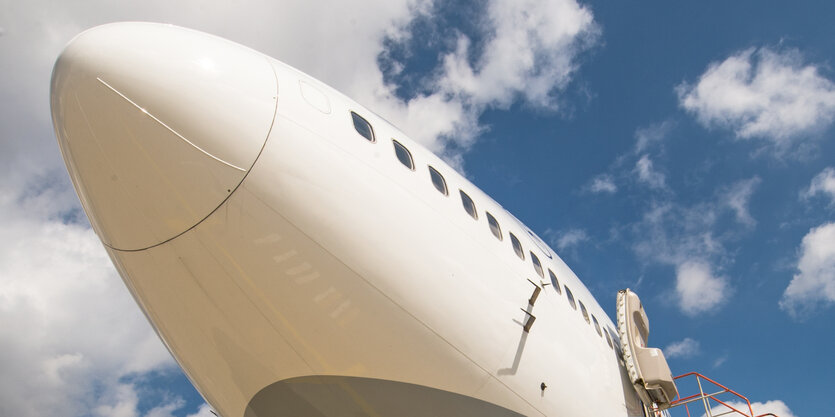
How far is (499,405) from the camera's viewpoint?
6160mm

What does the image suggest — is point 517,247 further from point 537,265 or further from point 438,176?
point 438,176

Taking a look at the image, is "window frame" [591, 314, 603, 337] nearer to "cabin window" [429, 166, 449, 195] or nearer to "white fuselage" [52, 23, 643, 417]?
"white fuselage" [52, 23, 643, 417]

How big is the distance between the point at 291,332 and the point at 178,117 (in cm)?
202

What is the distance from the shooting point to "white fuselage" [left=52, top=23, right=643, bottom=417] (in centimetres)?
487

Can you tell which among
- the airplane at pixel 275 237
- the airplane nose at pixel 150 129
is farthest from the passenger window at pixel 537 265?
the airplane nose at pixel 150 129

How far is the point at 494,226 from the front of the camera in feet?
23.9

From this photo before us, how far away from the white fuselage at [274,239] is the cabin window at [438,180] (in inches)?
8.1

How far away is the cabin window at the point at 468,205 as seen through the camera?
682 centimetres

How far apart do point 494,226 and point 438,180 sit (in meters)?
1.08

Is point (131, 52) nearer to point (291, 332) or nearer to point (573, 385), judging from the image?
point (291, 332)

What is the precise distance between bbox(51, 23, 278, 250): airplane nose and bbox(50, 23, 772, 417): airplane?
1 cm

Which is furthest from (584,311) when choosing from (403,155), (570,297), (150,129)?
(150,129)

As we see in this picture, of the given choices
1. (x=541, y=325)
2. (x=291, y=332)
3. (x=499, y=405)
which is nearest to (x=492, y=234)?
(x=541, y=325)

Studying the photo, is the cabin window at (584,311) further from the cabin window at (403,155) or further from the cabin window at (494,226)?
the cabin window at (403,155)
